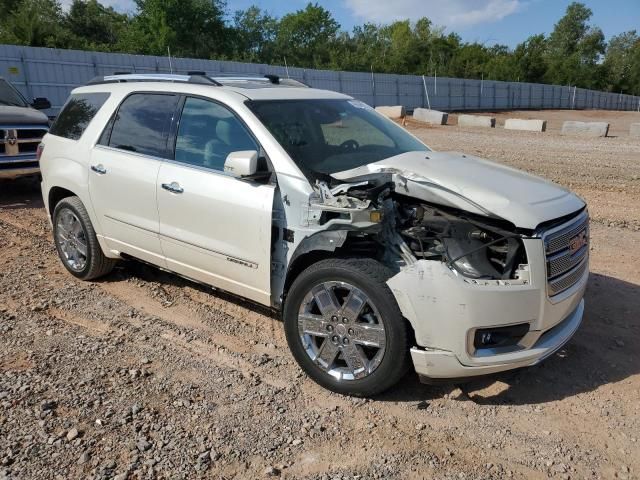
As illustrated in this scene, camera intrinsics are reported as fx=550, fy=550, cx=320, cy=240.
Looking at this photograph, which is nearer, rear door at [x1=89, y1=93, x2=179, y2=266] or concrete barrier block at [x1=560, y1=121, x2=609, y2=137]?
rear door at [x1=89, y1=93, x2=179, y2=266]

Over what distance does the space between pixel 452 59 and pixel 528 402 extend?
63730 millimetres

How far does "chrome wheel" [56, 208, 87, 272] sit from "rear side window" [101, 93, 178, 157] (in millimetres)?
981

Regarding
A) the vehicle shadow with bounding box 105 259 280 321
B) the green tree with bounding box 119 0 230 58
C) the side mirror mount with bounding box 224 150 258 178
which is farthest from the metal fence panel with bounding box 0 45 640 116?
the green tree with bounding box 119 0 230 58

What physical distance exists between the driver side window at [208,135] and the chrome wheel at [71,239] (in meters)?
1.70

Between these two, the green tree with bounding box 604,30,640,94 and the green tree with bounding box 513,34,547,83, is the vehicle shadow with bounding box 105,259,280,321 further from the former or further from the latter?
the green tree with bounding box 604,30,640,94

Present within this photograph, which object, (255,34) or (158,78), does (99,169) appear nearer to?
(158,78)

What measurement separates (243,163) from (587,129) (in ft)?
70.2

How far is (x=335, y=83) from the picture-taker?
32.6m

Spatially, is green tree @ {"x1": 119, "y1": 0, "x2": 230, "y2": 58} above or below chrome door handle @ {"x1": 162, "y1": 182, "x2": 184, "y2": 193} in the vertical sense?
above

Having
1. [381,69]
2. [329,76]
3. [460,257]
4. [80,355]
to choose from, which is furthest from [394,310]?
[381,69]

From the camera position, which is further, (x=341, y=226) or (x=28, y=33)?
(x=28, y=33)

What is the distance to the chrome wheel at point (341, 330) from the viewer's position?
3.28m

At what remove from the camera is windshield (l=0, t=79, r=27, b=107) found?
367 inches

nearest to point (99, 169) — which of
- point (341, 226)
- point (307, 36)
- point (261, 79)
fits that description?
point (261, 79)
